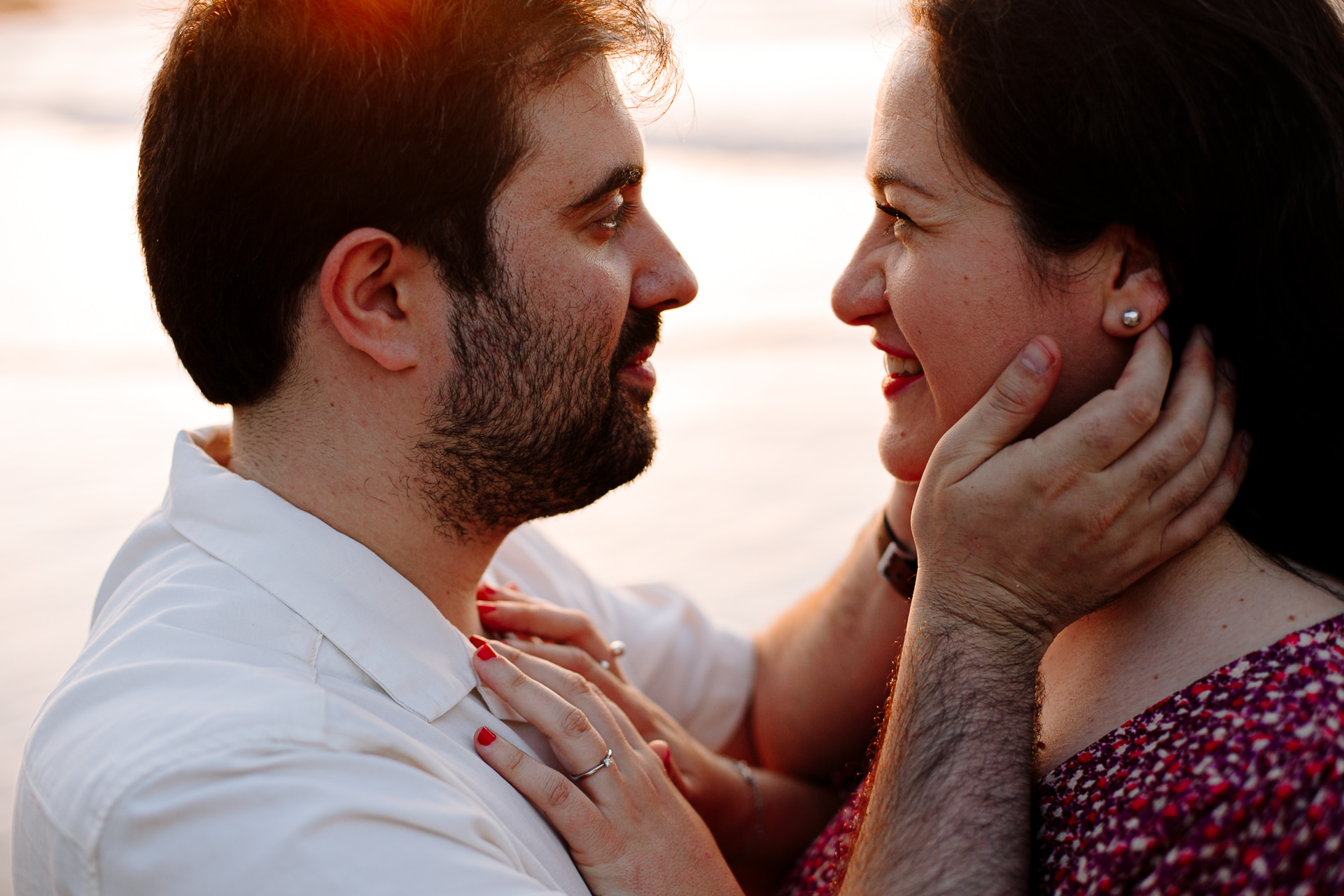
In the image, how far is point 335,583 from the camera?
169cm

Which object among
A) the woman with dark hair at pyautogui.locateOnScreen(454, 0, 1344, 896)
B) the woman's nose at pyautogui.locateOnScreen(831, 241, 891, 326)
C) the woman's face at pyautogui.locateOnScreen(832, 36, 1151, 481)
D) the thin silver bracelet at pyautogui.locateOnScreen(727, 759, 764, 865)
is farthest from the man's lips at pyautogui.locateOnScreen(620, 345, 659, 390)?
the thin silver bracelet at pyautogui.locateOnScreen(727, 759, 764, 865)

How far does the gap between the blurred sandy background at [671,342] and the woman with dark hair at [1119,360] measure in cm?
162

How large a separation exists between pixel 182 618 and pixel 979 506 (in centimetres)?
117

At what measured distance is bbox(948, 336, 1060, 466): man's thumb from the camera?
1660 mm

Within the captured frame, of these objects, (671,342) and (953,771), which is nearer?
(953,771)

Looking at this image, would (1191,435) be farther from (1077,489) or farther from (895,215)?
(895,215)

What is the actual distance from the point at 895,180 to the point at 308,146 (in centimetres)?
94

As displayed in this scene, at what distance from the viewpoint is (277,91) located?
5.74 feet

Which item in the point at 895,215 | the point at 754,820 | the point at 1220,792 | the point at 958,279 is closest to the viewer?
the point at 1220,792

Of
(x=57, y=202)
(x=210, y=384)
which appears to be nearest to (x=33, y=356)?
(x=57, y=202)

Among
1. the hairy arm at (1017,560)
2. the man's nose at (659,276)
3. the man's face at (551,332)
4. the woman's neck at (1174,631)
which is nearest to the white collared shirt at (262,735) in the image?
the man's face at (551,332)

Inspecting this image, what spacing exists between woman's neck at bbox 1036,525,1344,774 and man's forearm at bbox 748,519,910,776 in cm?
66

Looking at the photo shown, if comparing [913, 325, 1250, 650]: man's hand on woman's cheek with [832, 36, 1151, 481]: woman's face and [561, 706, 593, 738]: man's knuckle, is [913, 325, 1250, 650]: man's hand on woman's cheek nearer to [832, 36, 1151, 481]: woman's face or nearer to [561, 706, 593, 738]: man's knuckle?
[832, 36, 1151, 481]: woman's face

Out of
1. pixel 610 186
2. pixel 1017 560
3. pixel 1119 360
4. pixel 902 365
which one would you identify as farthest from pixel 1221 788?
pixel 610 186
